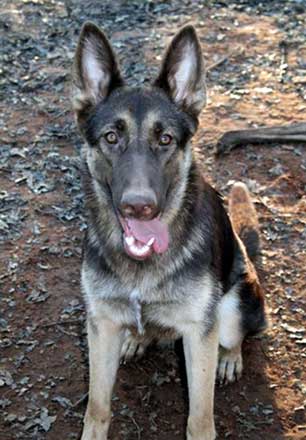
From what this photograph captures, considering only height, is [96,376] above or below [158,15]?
above

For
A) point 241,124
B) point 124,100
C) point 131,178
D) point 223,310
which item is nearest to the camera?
point 131,178

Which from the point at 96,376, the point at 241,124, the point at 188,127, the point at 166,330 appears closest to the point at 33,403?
the point at 96,376

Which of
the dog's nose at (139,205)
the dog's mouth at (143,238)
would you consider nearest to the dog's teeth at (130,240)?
the dog's mouth at (143,238)

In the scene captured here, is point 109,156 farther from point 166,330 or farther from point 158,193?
point 166,330

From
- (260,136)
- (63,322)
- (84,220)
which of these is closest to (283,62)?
(260,136)

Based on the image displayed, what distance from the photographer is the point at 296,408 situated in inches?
177

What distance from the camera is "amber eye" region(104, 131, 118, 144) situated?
3688 mm

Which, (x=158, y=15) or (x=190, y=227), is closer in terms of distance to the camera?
(x=190, y=227)

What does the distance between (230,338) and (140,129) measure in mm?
1509

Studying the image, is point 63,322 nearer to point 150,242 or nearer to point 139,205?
point 150,242

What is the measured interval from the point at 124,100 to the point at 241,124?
3.54 metres

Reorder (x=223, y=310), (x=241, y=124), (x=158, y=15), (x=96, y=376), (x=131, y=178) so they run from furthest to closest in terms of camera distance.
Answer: (x=158, y=15) < (x=241, y=124) < (x=223, y=310) < (x=96, y=376) < (x=131, y=178)

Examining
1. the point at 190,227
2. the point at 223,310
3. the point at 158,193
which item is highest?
the point at 158,193

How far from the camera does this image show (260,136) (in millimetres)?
6754
